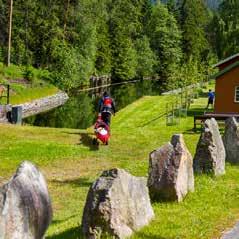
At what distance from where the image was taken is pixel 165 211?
39.9 ft

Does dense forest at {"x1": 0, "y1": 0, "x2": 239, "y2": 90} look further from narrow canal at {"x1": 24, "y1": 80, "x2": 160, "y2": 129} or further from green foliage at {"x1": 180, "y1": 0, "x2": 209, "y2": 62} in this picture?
narrow canal at {"x1": 24, "y1": 80, "x2": 160, "y2": 129}

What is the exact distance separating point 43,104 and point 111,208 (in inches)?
2024

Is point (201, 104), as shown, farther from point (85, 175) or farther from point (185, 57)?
point (185, 57)

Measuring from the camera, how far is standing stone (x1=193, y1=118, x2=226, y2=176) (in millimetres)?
16406

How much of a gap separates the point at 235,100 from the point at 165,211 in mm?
32600

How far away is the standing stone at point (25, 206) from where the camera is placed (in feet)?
25.5

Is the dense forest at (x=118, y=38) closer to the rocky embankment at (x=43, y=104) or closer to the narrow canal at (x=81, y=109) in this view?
the narrow canal at (x=81, y=109)

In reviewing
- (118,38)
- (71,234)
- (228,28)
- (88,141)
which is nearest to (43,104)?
(228,28)

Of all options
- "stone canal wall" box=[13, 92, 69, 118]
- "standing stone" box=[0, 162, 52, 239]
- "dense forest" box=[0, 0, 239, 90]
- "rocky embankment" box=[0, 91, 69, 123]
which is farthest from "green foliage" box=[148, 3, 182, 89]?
"standing stone" box=[0, 162, 52, 239]

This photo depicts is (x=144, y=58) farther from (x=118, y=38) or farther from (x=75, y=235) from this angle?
(x=75, y=235)

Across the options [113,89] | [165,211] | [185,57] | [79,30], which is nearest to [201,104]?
[79,30]

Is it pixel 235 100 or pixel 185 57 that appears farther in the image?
pixel 185 57

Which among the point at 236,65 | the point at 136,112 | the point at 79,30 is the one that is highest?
the point at 79,30

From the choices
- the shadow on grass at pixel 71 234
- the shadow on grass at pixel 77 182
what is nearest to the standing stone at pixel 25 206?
the shadow on grass at pixel 71 234
